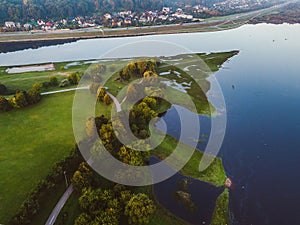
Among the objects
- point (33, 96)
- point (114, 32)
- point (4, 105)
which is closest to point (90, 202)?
point (4, 105)

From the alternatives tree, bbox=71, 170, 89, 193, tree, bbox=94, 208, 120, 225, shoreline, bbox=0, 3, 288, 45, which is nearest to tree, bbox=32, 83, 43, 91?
tree, bbox=71, 170, 89, 193

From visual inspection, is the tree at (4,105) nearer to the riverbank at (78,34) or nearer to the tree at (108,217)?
the tree at (108,217)

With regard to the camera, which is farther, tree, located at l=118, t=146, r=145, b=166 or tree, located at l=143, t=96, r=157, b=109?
tree, located at l=143, t=96, r=157, b=109

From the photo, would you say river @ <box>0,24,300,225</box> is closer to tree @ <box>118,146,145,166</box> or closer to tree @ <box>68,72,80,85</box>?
tree @ <box>118,146,145,166</box>

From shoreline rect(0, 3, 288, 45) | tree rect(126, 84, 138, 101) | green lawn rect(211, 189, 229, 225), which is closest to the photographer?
green lawn rect(211, 189, 229, 225)

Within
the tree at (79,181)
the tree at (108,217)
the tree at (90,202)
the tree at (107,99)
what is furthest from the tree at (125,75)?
the tree at (108,217)

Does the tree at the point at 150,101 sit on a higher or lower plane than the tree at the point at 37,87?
higher
